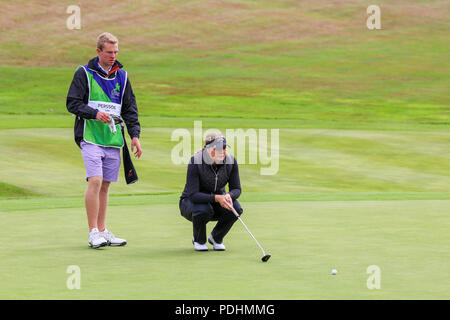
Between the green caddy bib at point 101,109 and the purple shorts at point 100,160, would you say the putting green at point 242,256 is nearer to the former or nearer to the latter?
the purple shorts at point 100,160

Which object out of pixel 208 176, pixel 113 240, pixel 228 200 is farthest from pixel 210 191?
pixel 113 240

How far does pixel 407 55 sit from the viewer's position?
59.8m

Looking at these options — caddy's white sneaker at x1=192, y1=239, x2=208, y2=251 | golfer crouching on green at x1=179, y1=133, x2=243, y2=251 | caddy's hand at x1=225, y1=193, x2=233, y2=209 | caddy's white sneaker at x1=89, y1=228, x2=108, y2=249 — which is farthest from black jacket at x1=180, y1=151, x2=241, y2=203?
caddy's white sneaker at x1=89, y1=228, x2=108, y2=249

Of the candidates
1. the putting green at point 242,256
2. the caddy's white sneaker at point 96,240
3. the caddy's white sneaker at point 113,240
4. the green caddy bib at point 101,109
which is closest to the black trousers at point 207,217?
the putting green at point 242,256

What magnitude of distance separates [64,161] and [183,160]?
3.96 meters

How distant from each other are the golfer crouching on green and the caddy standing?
0.74m

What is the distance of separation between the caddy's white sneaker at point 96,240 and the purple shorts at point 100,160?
613 millimetres

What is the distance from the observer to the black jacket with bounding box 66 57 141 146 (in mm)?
8398

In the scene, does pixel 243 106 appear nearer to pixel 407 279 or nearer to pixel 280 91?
pixel 280 91

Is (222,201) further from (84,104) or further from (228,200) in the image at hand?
(84,104)

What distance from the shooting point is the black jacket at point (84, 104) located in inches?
331

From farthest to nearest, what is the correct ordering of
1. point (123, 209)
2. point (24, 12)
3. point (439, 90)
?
point (24, 12) → point (439, 90) → point (123, 209)

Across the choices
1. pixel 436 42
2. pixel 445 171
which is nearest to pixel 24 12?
pixel 436 42

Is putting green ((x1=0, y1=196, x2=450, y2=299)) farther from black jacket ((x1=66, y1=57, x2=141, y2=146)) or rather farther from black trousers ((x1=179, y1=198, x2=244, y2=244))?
black jacket ((x1=66, y1=57, x2=141, y2=146))
